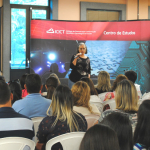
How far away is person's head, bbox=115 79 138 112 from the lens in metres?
2.37

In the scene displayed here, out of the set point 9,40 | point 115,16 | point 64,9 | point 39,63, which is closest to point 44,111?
point 39,63

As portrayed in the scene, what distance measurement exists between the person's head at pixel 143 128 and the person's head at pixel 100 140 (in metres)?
0.60

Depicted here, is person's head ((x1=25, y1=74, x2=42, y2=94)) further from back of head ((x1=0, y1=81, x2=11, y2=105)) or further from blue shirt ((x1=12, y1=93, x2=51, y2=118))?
back of head ((x1=0, y1=81, x2=11, y2=105))

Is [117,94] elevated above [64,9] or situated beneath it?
situated beneath

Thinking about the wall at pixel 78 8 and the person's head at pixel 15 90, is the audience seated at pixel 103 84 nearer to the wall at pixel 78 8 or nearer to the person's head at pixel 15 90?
the person's head at pixel 15 90

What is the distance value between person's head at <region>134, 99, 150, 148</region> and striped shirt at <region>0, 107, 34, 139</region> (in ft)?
2.82

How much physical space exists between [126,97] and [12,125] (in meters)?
1.25

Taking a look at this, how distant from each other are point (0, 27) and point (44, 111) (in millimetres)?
5784

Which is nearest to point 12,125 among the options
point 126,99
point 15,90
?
point 126,99

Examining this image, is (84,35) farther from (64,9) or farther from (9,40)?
(9,40)

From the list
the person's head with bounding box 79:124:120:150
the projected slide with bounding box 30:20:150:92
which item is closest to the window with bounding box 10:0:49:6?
the projected slide with bounding box 30:20:150:92

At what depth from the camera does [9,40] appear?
757cm

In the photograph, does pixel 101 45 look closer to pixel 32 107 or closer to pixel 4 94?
pixel 32 107

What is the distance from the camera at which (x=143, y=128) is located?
1.52 metres
